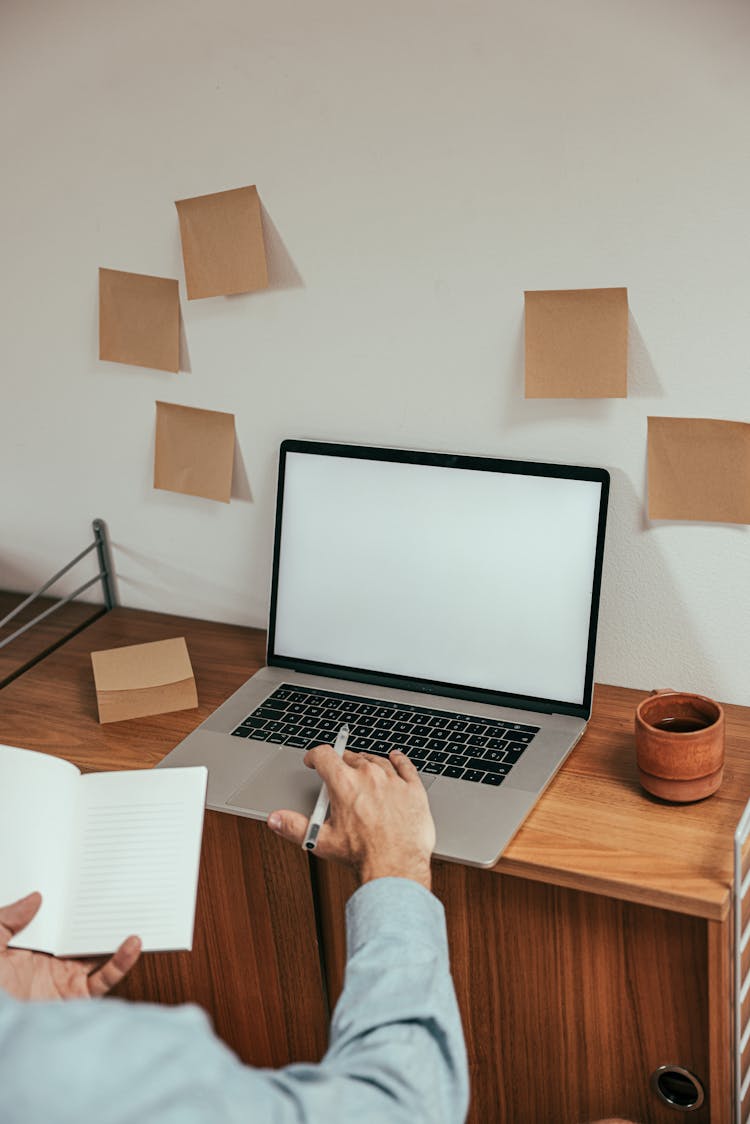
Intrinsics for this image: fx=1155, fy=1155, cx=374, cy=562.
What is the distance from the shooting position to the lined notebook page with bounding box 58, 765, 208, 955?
1.02m

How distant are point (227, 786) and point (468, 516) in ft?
1.30

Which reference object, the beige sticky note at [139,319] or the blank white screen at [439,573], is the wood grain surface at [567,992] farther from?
the beige sticky note at [139,319]

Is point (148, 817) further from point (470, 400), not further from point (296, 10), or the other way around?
point (296, 10)

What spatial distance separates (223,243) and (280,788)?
2.05 ft

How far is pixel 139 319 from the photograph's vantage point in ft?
4.70

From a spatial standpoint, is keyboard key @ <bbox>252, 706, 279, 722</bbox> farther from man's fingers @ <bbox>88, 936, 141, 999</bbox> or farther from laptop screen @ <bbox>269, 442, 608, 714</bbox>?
man's fingers @ <bbox>88, 936, 141, 999</bbox>

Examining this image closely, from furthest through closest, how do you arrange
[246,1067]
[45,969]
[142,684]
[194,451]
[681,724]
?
[194,451]
[142,684]
[681,724]
[45,969]
[246,1067]

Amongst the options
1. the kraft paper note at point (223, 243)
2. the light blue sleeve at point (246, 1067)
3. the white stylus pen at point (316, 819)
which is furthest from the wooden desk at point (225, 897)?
the kraft paper note at point (223, 243)

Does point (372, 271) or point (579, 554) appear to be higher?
point (372, 271)

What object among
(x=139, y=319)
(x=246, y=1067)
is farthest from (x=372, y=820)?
(x=139, y=319)

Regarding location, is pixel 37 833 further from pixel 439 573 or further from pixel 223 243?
pixel 223 243

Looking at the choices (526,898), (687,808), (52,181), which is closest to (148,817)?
(526,898)

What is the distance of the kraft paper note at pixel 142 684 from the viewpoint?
135cm

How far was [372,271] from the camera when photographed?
1.29 m
